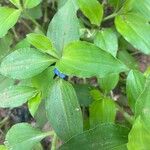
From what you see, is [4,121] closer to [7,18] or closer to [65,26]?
[7,18]

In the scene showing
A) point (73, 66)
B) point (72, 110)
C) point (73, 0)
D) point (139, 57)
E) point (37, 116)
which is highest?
point (73, 0)

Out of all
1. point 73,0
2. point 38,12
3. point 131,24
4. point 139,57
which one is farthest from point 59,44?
point 139,57

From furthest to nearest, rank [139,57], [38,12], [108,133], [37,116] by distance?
1. [139,57]
2. [38,12]
3. [37,116]
4. [108,133]

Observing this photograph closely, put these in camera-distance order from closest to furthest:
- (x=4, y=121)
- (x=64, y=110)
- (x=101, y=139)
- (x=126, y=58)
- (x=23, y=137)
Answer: (x=101, y=139) → (x=64, y=110) → (x=23, y=137) → (x=126, y=58) → (x=4, y=121)

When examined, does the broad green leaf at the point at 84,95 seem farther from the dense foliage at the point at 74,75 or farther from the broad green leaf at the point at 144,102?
the broad green leaf at the point at 144,102

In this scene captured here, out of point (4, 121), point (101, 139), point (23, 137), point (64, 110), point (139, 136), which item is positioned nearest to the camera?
point (139, 136)

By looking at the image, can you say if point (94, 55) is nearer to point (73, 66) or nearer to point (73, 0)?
point (73, 66)

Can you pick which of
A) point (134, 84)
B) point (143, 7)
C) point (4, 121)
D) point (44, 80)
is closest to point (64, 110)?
point (44, 80)
